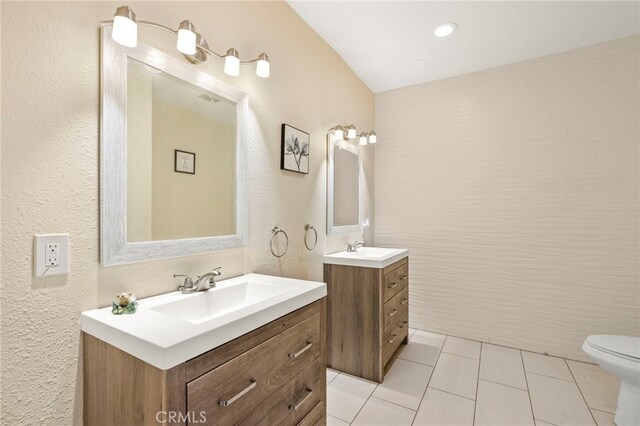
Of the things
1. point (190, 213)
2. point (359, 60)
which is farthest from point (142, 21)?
point (359, 60)

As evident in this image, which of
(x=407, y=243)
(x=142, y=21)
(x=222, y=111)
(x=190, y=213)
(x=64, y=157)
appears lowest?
(x=407, y=243)

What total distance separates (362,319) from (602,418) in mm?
1460

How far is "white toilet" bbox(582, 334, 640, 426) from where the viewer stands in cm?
159

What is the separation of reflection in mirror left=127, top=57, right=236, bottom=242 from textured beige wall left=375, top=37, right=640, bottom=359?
2129 mm

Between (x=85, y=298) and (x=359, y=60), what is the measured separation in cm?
258

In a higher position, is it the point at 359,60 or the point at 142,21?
the point at 359,60

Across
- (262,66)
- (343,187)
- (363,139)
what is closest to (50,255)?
(262,66)

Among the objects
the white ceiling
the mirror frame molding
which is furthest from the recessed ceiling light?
the mirror frame molding

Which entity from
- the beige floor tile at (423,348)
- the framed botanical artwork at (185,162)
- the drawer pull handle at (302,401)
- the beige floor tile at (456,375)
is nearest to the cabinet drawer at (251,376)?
the drawer pull handle at (302,401)

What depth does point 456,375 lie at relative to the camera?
2.17 metres

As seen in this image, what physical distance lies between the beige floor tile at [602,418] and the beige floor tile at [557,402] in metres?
0.03

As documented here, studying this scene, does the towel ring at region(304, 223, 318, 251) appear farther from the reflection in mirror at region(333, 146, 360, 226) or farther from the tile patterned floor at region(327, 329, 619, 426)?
the tile patterned floor at region(327, 329, 619, 426)

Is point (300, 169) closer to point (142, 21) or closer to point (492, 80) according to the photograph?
point (142, 21)

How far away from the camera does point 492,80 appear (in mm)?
2727
